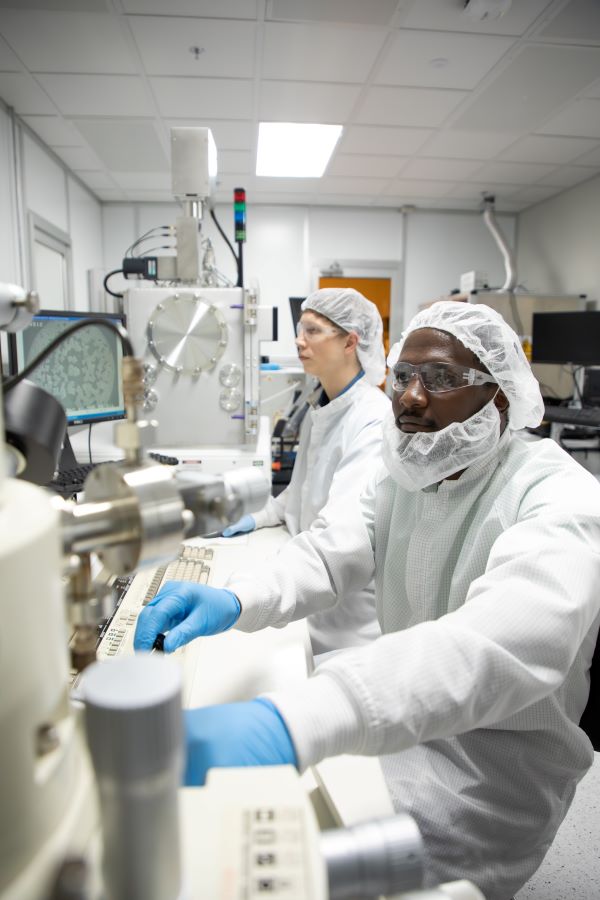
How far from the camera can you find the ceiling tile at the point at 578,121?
3326 millimetres

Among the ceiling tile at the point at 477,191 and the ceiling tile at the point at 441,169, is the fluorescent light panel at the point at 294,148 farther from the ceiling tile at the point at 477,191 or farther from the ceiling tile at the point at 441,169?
the ceiling tile at the point at 477,191

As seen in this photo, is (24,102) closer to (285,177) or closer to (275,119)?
(275,119)

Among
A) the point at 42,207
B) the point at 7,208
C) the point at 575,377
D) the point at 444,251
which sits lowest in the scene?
the point at 575,377

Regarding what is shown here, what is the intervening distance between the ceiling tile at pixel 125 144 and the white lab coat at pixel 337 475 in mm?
2642

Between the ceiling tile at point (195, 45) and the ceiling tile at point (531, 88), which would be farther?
the ceiling tile at point (531, 88)

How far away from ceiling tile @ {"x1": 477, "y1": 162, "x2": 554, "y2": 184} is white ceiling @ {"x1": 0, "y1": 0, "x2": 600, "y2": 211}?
0.02m

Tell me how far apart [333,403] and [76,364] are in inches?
34.2

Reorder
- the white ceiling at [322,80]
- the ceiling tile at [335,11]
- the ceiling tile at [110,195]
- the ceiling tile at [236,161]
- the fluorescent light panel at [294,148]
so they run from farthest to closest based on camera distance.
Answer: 1. the ceiling tile at [110,195]
2. the ceiling tile at [236,161]
3. the fluorescent light panel at [294,148]
4. the white ceiling at [322,80]
5. the ceiling tile at [335,11]

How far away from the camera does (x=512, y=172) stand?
178 inches

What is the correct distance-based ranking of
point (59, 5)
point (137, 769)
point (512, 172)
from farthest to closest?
point (512, 172), point (59, 5), point (137, 769)

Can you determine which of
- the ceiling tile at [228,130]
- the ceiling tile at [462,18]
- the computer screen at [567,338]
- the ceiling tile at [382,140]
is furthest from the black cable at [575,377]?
the ceiling tile at [228,130]

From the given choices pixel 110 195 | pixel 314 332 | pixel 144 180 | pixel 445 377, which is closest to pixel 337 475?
pixel 445 377

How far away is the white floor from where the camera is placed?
4.48 feet

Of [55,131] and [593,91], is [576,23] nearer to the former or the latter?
[593,91]
